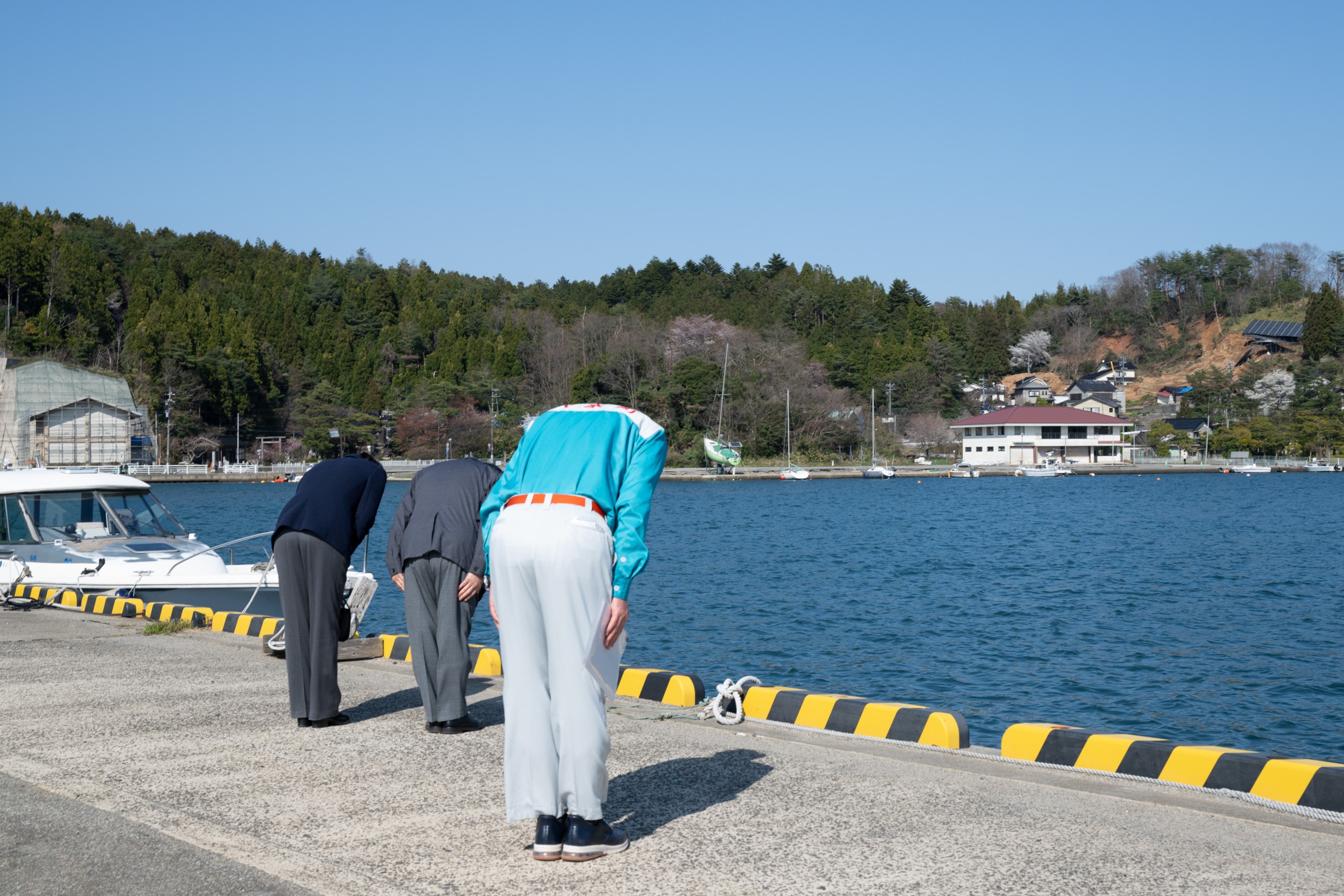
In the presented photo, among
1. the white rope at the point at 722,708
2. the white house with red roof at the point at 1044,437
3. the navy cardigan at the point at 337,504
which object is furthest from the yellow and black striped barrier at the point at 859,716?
the white house with red roof at the point at 1044,437

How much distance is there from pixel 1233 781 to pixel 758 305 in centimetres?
12891

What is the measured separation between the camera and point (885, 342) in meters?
120

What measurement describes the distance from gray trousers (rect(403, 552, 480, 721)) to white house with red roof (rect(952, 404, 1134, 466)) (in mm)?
96756

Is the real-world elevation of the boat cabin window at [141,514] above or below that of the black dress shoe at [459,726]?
above

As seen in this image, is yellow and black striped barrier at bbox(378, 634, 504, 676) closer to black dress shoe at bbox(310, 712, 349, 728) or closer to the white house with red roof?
black dress shoe at bbox(310, 712, 349, 728)

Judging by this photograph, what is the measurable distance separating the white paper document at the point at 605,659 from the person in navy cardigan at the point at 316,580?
2705 millimetres

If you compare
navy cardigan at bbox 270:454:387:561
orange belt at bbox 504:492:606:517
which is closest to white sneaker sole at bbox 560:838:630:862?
orange belt at bbox 504:492:606:517

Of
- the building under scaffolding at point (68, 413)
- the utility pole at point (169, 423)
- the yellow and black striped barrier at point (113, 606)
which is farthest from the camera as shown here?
the utility pole at point (169, 423)

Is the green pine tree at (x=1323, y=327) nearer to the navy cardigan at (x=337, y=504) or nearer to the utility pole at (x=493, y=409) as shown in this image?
the utility pole at (x=493, y=409)

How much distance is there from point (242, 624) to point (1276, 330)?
14311 centimetres

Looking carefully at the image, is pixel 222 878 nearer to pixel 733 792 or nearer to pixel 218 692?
pixel 733 792

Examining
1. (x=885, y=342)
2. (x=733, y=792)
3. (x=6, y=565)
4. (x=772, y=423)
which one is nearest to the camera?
(x=733, y=792)

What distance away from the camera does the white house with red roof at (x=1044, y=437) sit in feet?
323

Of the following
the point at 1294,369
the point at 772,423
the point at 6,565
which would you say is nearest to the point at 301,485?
the point at 6,565
